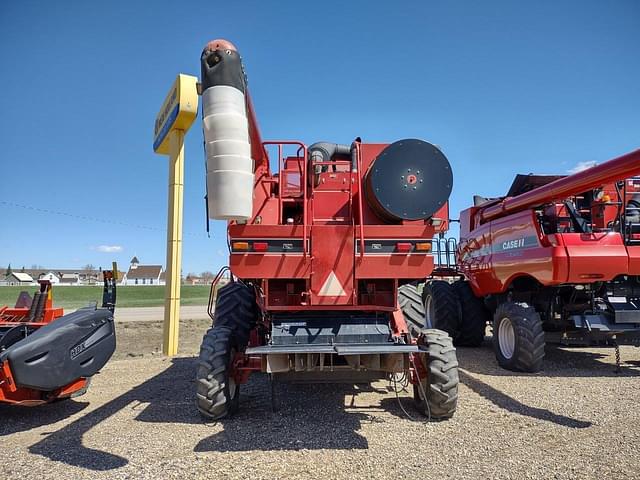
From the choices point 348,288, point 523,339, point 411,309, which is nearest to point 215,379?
point 348,288

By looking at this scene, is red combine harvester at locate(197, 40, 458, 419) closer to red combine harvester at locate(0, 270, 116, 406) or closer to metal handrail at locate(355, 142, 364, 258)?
metal handrail at locate(355, 142, 364, 258)

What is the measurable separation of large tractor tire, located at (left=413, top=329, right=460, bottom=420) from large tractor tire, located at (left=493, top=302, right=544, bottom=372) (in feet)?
9.38

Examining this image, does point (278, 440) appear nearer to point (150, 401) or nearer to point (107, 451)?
point (107, 451)

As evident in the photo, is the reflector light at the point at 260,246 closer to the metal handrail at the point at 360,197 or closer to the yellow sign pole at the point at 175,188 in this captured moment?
the metal handrail at the point at 360,197

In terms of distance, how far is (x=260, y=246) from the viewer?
475 centimetres

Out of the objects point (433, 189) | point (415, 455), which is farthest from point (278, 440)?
point (433, 189)

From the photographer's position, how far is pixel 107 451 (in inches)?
156

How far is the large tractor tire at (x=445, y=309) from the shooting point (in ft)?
32.1

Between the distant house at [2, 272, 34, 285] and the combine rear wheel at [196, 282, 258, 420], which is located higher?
the distant house at [2, 272, 34, 285]

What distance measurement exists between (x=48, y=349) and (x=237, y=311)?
85.4 inches

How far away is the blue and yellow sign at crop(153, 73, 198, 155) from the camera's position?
9172mm

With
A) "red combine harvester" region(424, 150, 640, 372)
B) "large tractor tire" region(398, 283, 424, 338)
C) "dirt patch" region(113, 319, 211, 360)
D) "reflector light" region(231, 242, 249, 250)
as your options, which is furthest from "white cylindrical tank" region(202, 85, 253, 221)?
"dirt patch" region(113, 319, 211, 360)

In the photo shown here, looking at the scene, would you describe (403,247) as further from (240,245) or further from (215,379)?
(215,379)

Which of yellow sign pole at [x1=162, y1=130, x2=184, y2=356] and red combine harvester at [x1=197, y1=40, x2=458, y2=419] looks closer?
red combine harvester at [x1=197, y1=40, x2=458, y2=419]
